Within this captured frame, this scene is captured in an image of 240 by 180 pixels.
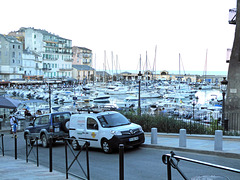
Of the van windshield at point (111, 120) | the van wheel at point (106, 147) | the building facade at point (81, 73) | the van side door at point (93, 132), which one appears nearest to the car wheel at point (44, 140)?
the van side door at point (93, 132)

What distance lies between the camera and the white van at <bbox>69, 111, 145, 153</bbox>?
1252 cm

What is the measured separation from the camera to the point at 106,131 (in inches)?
503

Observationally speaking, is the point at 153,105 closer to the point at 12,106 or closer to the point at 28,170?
the point at 12,106

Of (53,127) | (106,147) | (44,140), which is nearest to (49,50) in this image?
(44,140)

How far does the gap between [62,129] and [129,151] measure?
5.38m

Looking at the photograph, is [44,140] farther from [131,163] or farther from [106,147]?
[131,163]

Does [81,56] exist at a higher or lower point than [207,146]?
higher

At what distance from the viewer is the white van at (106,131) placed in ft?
41.1

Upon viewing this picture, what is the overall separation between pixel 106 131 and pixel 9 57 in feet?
299

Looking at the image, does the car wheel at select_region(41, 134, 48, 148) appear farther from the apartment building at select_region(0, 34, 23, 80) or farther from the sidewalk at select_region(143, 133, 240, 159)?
the apartment building at select_region(0, 34, 23, 80)

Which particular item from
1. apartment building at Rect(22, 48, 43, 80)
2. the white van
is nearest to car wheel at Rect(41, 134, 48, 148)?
the white van

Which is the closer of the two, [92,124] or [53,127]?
[92,124]

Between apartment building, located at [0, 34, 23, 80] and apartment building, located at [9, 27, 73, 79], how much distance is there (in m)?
11.5

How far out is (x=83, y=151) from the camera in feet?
25.3
